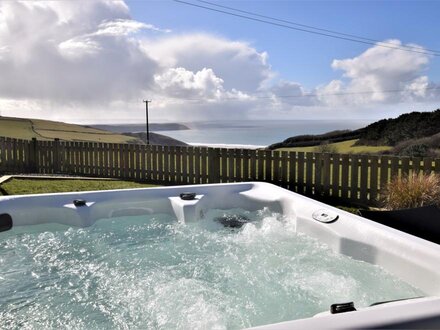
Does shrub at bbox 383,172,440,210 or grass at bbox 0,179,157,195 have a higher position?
shrub at bbox 383,172,440,210

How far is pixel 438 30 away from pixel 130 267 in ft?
43.8

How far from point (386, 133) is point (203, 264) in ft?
37.9

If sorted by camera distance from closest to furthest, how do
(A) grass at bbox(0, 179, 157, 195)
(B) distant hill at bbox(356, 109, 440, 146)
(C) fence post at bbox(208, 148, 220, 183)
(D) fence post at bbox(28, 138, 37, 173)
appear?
(A) grass at bbox(0, 179, 157, 195) < (C) fence post at bbox(208, 148, 220, 183) < (D) fence post at bbox(28, 138, 37, 173) < (B) distant hill at bbox(356, 109, 440, 146)

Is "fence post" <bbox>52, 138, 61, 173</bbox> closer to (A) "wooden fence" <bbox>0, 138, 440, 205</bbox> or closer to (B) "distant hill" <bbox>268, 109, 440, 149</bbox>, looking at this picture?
(A) "wooden fence" <bbox>0, 138, 440, 205</bbox>

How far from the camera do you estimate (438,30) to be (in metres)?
12.9

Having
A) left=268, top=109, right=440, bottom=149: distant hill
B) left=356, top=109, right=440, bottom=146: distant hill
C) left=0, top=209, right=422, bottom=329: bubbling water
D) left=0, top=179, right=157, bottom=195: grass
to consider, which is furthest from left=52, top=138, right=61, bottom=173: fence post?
left=356, top=109, right=440, bottom=146: distant hill

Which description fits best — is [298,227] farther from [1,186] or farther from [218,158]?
[1,186]

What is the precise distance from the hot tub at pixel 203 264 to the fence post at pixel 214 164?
107 inches

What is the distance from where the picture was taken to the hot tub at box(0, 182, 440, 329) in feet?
8.46

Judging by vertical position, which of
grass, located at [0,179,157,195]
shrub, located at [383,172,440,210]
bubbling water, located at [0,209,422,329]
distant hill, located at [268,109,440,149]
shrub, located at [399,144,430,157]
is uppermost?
distant hill, located at [268,109,440,149]

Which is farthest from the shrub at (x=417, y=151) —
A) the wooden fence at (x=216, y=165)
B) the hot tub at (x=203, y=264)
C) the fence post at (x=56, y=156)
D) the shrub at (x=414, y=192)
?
the fence post at (x=56, y=156)

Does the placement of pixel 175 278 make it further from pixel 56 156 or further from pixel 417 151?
pixel 417 151

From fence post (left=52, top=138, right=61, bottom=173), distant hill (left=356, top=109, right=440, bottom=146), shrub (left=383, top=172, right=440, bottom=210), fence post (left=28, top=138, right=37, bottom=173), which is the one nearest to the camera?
shrub (left=383, top=172, right=440, bottom=210)

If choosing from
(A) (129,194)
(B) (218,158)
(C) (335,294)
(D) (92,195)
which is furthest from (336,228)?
(B) (218,158)
